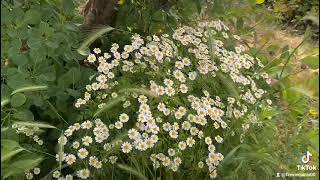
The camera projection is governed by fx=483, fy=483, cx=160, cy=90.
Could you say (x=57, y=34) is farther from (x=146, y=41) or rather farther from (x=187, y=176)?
(x=187, y=176)

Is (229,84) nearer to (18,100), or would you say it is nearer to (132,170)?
(132,170)

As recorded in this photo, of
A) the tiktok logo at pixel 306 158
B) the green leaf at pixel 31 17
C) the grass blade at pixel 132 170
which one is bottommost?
the tiktok logo at pixel 306 158

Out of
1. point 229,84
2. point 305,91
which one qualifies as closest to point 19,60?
point 229,84

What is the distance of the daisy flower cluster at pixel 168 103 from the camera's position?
153 cm

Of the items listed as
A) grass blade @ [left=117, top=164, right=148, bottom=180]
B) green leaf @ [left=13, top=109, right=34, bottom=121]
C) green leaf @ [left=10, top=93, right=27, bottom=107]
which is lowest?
grass blade @ [left=117, top=164, right=148, bottom=180]

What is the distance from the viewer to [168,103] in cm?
164

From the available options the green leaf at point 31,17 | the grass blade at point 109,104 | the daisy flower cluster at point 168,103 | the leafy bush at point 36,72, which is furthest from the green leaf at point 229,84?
the green leaf at point 31,17

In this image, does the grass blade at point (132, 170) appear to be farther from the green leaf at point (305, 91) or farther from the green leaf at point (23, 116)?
the green leaf at point (305, 91)

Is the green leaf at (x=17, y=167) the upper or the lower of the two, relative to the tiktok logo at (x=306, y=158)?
upper

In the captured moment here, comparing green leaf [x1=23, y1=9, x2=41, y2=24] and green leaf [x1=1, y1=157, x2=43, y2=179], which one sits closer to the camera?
green leaf [x1=1, y1=157, x2=43, y2=179]

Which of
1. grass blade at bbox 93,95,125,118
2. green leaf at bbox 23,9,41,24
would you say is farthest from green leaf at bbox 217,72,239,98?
green leaf at bbox 23,9,41,24

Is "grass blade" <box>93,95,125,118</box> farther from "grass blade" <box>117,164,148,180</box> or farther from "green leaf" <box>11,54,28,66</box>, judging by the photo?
"green leaf" <box>11,54,28,66</box>

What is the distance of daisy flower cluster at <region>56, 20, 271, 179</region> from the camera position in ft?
5.01

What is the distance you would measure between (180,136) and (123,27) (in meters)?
0.71
